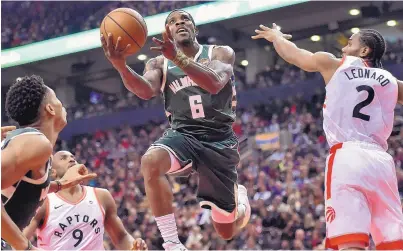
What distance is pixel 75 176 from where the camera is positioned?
620 centimetres

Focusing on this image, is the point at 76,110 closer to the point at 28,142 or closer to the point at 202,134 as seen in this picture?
the point at 202,134

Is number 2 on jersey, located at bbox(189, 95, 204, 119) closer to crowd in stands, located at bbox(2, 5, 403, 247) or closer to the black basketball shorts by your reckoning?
the black basketball shorts

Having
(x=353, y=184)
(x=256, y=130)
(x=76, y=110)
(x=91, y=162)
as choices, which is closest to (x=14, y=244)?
(x=353, y=184)

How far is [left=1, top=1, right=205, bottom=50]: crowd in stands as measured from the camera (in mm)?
22547

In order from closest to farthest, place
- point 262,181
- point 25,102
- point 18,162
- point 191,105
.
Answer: point 18,162
point 25,102
point 191,105
point 262,181

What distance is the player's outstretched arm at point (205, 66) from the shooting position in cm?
493

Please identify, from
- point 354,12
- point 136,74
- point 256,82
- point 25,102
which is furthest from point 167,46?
point 354,12

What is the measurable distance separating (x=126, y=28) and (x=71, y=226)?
8.29 feet

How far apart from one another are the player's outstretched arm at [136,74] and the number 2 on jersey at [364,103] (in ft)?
5.72

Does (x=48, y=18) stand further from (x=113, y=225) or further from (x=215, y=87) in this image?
(x=215, y=87)

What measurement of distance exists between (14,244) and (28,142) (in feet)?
1.86

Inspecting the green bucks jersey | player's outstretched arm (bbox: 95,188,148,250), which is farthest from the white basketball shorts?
player's outstretched arm (bbox: 95,188,148,250)

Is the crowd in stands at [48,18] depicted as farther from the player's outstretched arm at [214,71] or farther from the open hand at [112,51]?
the open hand at [112,51]

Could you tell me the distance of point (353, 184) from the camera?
15.1 ft
